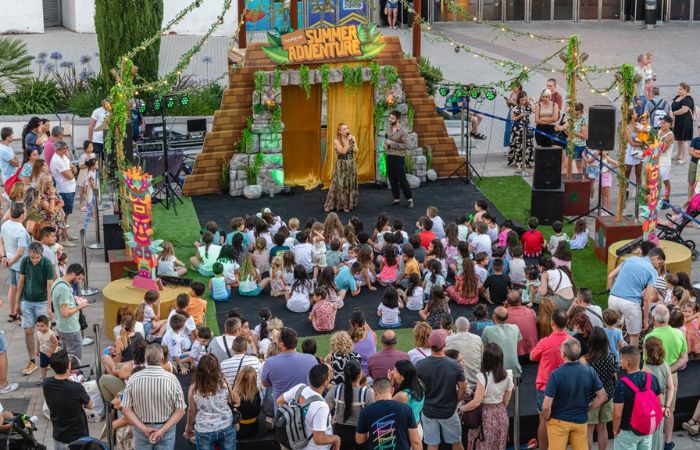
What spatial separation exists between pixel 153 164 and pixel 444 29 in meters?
15.2

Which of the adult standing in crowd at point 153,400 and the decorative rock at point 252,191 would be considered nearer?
the adult standing in crowd at point 153,400

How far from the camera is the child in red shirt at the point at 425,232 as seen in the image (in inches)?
671

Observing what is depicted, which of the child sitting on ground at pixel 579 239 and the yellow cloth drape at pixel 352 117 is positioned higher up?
the yellow cloth drape at pixel 352 117

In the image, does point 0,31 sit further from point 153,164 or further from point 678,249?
point 678,249

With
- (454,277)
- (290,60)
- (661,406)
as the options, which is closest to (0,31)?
(290,60)

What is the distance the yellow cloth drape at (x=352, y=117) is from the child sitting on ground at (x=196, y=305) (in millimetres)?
7197

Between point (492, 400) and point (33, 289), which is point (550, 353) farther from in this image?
point (33, 289)

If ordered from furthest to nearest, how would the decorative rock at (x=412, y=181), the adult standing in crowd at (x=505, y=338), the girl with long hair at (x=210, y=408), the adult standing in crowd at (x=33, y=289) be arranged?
the decorative rock at (x=412, y=181) < the adult standing in crowd at (x=33, y=289) < the adult standing in crowd at (x=505, y=338) < the girl with long hair at (x=210, y=408)

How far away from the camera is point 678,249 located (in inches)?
656

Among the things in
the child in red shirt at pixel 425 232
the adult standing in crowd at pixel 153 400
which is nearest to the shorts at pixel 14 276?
the adult standing in crowd at pixel 153 400

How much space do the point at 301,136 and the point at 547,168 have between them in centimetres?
462

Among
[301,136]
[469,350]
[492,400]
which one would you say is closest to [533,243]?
[301,136]

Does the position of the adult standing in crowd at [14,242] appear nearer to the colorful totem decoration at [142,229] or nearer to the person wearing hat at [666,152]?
the colorful totem decoration at [142,229]

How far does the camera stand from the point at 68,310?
44.0 feet
